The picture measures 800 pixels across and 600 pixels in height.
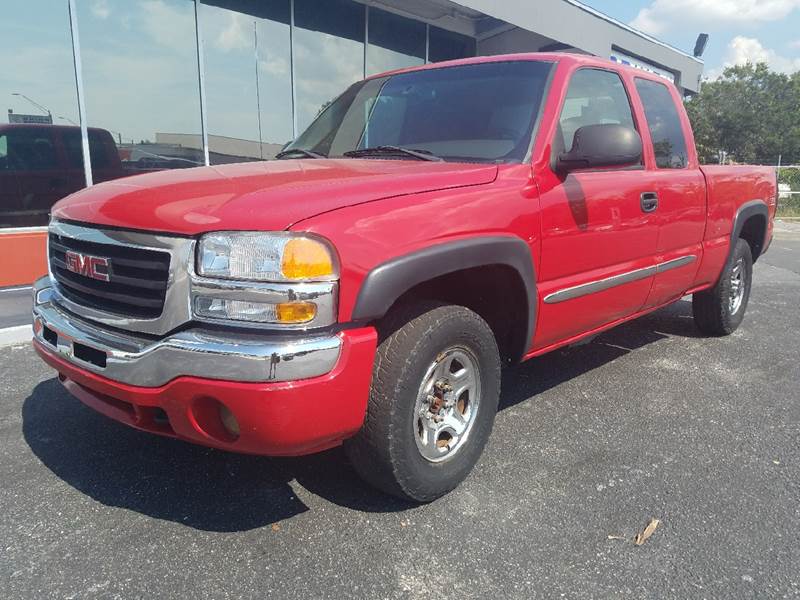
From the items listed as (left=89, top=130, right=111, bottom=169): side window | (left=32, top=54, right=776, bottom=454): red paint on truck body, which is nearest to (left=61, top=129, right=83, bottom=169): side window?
(left=89, top=130, right=111, bottom=169): side window

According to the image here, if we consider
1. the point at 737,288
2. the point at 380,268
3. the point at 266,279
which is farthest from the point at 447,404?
the point at 737,288

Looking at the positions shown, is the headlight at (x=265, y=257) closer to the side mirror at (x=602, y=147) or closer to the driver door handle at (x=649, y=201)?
the side mirror at (x=602, y=147)

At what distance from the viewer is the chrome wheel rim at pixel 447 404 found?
8.09 ft

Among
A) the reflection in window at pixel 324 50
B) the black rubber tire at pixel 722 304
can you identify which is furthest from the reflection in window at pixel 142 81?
the black rubber tire at pixel 722 304

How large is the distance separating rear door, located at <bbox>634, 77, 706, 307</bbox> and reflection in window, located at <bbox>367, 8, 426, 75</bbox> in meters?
6.54

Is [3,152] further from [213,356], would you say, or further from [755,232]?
[755,232]

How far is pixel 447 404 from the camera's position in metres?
2.56

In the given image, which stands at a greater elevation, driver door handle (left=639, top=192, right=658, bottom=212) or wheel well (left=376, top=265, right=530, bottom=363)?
driver door handle (left=639, top=192, right=658, bottom=212)

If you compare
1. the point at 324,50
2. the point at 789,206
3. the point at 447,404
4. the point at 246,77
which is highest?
the point at 324,50

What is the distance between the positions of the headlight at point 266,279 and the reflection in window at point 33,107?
533 centimetres

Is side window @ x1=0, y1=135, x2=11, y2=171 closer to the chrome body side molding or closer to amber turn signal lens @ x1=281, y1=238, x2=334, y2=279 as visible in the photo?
amber turn signal lens @ x1=281, y1=238, x2=334, y2=279

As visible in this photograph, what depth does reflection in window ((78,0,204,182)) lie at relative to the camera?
22.6 ft

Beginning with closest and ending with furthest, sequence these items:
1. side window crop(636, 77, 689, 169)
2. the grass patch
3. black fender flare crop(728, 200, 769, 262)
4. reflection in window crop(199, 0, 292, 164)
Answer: side window crop(636, 77, 689, 169) < black fender flare crop(728, 200, 769, 262) < reflection in window crop(199, 0, 292, 164) < the grass patch

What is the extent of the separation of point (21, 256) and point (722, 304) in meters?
6.21
